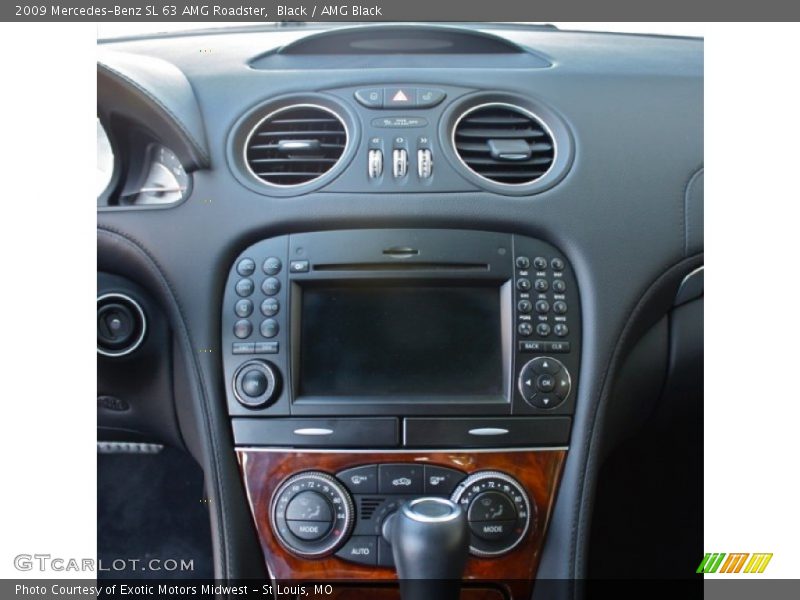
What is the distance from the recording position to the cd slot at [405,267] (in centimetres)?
113

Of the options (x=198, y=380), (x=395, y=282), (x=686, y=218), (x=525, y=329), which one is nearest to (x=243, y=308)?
(x=198, y=380)

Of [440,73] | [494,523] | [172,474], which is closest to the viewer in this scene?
[494,523]

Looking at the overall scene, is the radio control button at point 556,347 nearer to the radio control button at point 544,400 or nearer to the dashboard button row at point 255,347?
the radio control button at point 544,400

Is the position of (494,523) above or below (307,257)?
below

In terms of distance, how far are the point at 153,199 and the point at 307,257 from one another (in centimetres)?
32

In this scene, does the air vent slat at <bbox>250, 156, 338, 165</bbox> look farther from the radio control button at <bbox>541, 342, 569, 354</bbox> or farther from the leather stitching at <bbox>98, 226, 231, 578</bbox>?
the radio control button at <bbox>541, 342, 569, 354</bbox>

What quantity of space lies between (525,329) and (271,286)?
42 cm

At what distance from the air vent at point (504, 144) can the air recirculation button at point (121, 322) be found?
0.64 m

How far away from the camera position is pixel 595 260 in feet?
3.80

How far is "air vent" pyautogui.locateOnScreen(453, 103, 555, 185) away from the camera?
1188 millimetres

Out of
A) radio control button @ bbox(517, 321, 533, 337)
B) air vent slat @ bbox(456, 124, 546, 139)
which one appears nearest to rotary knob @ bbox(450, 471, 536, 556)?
radio control button @ bbox(517, 321, 533, 337)
